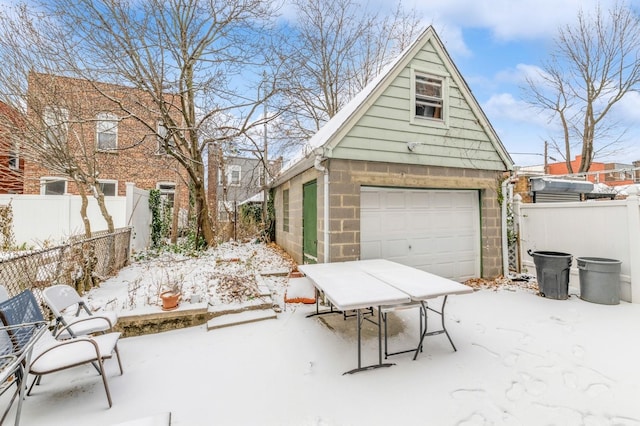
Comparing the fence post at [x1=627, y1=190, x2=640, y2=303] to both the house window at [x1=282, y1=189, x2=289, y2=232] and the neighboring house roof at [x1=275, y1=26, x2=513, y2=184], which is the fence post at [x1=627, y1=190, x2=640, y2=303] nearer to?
the neighboring house roof at [x1=275, y1=26, x2=513, y2=184]

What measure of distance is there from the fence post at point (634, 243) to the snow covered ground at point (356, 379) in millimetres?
1044

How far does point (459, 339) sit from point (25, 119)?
9052 millimetres

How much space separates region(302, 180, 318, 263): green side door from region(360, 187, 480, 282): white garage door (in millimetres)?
1109

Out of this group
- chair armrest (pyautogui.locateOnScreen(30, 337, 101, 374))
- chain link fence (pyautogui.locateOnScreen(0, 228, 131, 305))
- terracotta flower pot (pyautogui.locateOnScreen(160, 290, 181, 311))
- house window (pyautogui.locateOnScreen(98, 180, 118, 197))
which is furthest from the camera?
house window (pyautogui.locateOnScreen(98, 180, 118, 197))

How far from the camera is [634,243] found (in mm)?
5141

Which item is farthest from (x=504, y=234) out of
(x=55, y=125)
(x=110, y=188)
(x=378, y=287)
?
(x=110, y=188)

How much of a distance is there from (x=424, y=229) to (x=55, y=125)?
27.5 ft

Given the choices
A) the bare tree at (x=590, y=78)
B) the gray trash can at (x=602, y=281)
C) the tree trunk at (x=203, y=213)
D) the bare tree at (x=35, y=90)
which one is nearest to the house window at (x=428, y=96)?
the gray trash can at (x=602, y=281)

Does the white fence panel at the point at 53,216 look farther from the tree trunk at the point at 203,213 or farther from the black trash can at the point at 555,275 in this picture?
the black trash can at the point at 555,275

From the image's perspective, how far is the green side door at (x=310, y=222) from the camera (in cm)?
625

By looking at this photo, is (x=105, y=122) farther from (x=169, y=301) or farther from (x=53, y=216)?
(x=169, y=301)

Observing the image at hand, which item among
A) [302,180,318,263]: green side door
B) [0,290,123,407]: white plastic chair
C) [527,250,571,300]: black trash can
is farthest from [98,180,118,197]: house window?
[527,250,571,300]: black trash can

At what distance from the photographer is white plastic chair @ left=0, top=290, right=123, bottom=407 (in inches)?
96.0

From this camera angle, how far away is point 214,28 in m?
7.69
